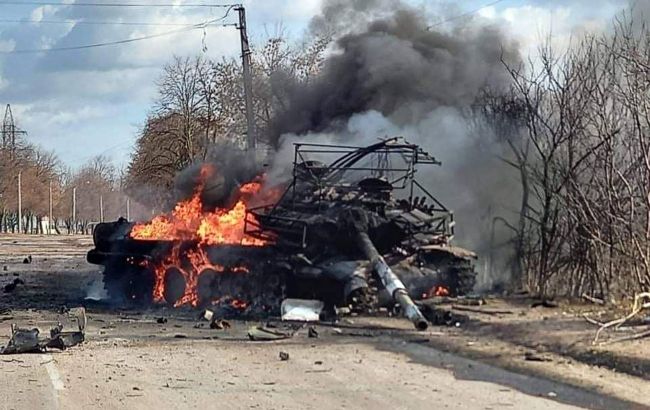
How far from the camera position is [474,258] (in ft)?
68.2

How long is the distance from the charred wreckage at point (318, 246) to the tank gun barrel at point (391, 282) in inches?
1.2

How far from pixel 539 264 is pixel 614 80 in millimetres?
4242

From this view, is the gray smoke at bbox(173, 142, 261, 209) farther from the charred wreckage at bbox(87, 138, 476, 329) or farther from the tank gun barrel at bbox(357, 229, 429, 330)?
the tank gun barrel at bbox(357, 229, 429, 330)

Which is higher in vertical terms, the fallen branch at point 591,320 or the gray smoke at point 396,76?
the gray smoke at point 396,76

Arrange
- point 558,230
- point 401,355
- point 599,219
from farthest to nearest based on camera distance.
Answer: point 558,230 < point 599,219 < point 401,355

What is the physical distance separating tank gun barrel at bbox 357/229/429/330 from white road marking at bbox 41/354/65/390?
5.66 m

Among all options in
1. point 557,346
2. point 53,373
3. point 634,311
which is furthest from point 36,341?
point 634,311

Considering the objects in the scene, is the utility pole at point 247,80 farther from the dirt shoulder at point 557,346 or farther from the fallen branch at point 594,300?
the dirt shoulder at point 557,346

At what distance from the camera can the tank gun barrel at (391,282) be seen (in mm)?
16125

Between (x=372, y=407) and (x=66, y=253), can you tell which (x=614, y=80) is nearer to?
(x=372, y=407)

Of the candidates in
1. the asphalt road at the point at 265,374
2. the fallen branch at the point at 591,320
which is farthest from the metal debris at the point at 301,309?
the fallen branch at the point at 591,320

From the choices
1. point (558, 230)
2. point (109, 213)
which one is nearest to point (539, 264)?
point (558, 230)

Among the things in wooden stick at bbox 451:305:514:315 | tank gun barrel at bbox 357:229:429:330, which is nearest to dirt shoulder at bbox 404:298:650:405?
wooden stick at bbox 451:305:514:315

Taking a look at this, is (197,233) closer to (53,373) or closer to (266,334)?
(266,334)
